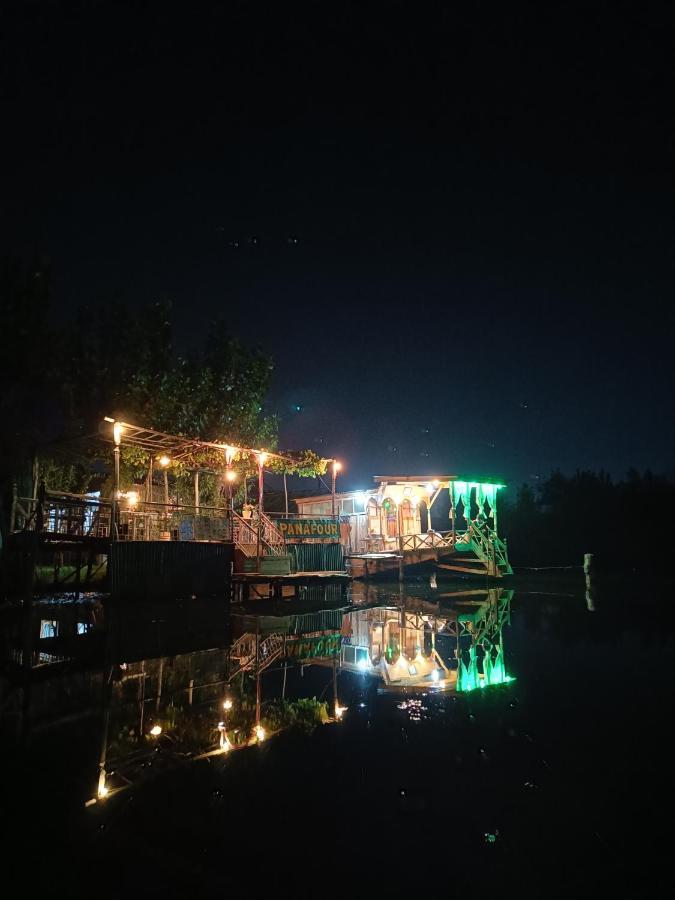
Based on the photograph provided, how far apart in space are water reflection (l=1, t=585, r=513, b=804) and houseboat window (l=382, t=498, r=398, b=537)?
12.3m

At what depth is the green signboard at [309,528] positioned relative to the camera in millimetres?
20172

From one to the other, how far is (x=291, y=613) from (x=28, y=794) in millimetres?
12974

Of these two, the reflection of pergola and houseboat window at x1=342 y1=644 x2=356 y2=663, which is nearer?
houseboat window at x1=342 y1=644 x2=356 y2=663

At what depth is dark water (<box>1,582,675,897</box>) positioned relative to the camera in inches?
141

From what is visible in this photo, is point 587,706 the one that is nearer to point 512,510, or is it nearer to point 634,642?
point 634,642

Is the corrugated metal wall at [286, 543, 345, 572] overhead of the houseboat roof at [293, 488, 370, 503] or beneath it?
beneath

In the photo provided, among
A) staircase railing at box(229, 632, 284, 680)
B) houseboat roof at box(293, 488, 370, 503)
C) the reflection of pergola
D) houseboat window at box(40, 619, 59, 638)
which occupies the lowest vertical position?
staircase railing at box(229, 632, 284, 680)

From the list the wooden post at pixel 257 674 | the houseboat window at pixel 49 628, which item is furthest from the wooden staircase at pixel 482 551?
the houseboat window at pixel 49 628

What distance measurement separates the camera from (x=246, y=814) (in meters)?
4.30

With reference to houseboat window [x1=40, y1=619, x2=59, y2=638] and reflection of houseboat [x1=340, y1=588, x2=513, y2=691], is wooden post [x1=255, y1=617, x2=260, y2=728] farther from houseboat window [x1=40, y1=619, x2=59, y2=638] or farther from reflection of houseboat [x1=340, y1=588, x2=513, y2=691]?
houseboat window [x1=40, y1=619, x2=59, y2=638]

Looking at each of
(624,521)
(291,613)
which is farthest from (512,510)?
(291,613)

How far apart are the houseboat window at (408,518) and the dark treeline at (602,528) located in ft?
45.2

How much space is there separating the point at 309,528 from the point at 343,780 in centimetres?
1593

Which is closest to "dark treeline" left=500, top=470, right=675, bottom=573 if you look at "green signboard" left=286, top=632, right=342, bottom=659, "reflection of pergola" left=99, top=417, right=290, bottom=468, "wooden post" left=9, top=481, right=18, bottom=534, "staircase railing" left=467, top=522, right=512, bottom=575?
"staircase railing" left=467, top=522, right=512, bottom=575
